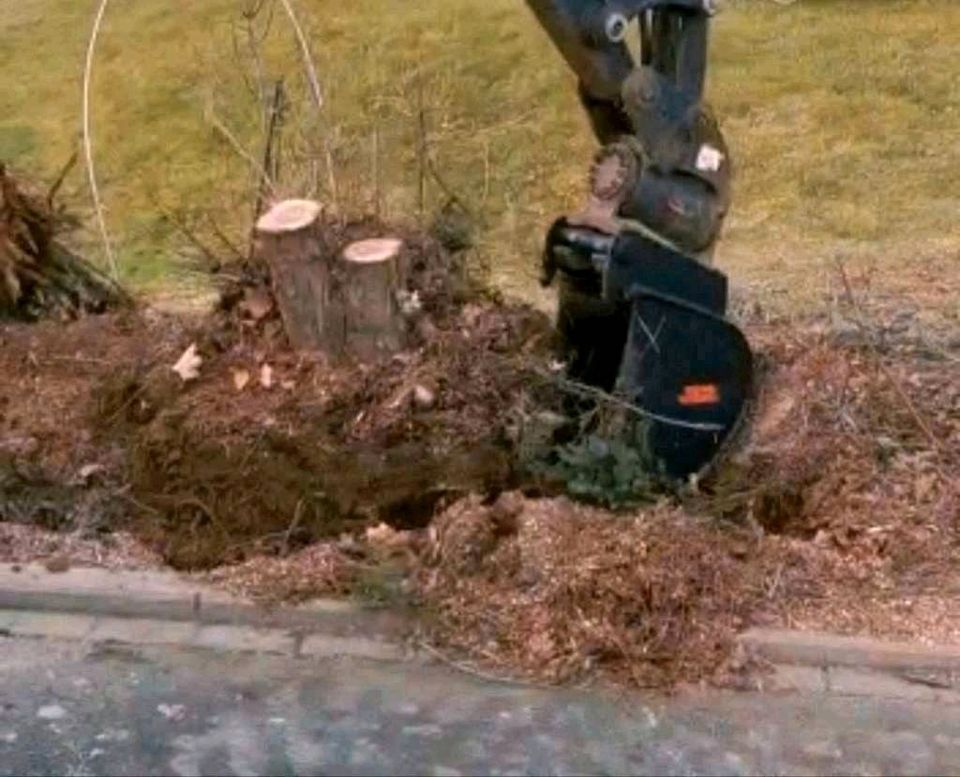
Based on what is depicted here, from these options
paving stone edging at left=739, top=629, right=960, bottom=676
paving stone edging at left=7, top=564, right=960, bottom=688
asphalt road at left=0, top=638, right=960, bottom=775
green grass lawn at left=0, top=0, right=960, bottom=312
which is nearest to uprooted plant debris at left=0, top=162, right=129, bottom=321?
green grass lawn at left=0, top=0, right=960, bottom=312

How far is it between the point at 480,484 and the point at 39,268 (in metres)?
2.30

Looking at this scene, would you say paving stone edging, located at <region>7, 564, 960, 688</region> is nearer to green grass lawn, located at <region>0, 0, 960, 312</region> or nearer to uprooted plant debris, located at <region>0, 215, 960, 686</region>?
uprooted plant debris, located at <region>0, 215, 960, 686</region>

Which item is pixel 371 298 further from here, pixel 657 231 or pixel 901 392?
pixel 901 392

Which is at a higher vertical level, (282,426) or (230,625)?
(282,426)

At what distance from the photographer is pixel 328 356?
6.71m

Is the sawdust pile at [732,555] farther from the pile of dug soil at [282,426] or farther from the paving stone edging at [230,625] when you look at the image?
the pile of dug soil at [282,426]

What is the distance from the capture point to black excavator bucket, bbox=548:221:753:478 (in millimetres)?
6297

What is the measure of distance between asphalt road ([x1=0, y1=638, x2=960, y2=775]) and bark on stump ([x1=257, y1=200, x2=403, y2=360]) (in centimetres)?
136

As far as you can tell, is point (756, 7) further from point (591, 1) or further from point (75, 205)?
A: point (591, 1)

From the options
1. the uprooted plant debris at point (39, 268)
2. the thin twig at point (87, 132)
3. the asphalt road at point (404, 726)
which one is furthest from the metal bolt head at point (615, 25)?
the uprooted plant debris at point (39, 268)

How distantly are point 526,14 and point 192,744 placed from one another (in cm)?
1082

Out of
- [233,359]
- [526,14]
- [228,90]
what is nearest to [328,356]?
[233,359]

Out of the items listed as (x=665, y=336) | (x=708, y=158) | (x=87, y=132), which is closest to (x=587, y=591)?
(x=665, y=336)

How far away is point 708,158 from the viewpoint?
6.52 metres
